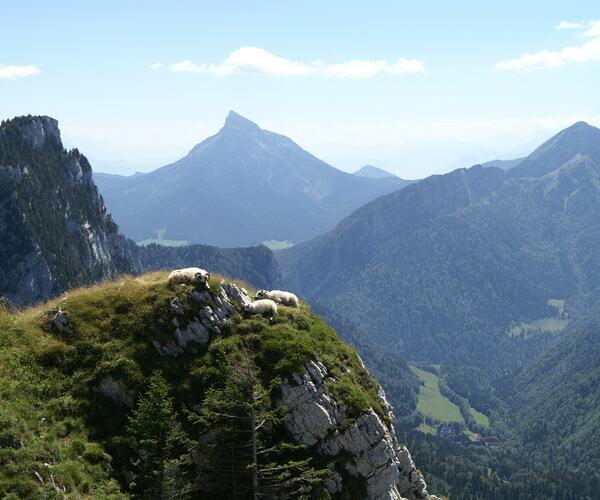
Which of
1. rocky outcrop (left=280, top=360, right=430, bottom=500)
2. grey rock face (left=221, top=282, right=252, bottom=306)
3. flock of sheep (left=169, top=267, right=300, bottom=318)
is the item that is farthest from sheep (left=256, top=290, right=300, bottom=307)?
rocky outcrop (left=280, top=360, right=430, bottom=500)

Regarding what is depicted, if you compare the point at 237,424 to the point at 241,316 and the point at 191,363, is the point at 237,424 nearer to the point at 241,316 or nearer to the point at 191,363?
the point at 191,363

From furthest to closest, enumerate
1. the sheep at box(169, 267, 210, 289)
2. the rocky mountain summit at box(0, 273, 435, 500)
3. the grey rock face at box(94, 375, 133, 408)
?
1. the sheep at box(169, 267, 210, 289)
2. the grey rock face at box(94, 375, 133, 408)
3. the rocky mountain summit at box(0, 273, 435, 500)

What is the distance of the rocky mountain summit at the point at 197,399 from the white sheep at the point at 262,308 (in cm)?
65

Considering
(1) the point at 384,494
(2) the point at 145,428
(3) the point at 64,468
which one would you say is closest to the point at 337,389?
(1) the point at 384,494

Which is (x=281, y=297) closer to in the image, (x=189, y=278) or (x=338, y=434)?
(x=189, y=278)

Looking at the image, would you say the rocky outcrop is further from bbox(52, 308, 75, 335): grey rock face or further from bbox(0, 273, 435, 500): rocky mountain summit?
bbox(52, 308, 75, 335): grey rock face

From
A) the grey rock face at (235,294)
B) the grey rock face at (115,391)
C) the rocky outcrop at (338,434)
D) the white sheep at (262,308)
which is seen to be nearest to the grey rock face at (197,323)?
the grey rock face at (235,294)

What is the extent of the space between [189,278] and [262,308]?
19.5 ft

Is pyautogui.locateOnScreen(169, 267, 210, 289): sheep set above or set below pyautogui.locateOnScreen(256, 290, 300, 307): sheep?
above

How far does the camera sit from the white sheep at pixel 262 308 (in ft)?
137

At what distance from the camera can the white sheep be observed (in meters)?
41.8

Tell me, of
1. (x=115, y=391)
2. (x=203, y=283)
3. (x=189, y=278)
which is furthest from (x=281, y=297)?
(x=115, y=391)

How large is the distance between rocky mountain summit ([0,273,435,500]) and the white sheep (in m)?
0.65

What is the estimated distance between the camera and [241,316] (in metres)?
41.2
